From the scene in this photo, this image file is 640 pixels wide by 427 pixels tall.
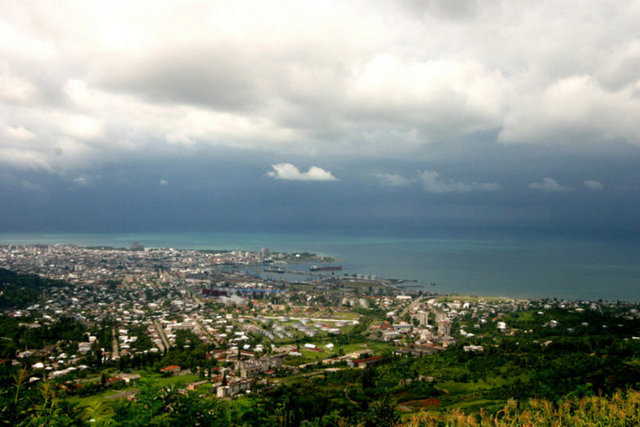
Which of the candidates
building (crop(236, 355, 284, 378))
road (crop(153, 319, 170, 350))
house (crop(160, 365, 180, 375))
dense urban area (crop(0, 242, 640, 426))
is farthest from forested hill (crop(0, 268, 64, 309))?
building (crop(236, 355, 284, 378))

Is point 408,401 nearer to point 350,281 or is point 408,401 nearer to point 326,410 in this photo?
point 326,410

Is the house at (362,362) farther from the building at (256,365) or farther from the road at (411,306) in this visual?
the road at (411,306)

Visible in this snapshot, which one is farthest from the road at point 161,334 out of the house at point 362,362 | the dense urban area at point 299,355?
the house at point 362,362

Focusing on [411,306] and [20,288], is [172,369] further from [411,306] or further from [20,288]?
[20,288]

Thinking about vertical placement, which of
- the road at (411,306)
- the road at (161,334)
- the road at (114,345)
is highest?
the road at (411,306)

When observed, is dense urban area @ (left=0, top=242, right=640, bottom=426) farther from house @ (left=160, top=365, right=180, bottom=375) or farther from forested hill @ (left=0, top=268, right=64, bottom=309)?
forested hill @ (left=0, top=268, right=64, bottom=309)

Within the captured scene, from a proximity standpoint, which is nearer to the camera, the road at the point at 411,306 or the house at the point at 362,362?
the house at the point at 362,362

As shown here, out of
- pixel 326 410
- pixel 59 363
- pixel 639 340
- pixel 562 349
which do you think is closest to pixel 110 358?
pixel 59 363
